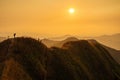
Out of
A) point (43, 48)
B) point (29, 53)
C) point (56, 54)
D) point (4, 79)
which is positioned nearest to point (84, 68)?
point (56, 54)

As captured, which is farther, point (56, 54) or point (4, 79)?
point (56, 54)

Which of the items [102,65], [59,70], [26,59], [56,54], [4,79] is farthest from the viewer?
[102,65]

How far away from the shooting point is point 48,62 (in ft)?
227

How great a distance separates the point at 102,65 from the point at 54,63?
28.1 meters

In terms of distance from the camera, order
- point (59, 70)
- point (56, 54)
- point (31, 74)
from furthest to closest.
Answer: point (56, 54), point (59, 70), point (31, 74)

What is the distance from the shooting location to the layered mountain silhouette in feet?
191

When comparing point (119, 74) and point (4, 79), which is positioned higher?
point (4, 79)

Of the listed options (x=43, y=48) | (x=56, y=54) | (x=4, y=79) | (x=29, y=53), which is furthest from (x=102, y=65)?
(x=4, y=79)

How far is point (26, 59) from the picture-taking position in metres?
62.9

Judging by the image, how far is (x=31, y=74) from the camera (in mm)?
59000

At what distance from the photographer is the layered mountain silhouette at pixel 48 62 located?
2287 inches

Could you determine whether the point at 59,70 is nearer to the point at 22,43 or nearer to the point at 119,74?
the point at 22,43

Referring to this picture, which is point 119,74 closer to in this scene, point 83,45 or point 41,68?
point 83,45

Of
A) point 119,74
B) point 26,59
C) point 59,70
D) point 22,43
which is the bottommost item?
point 119,74
